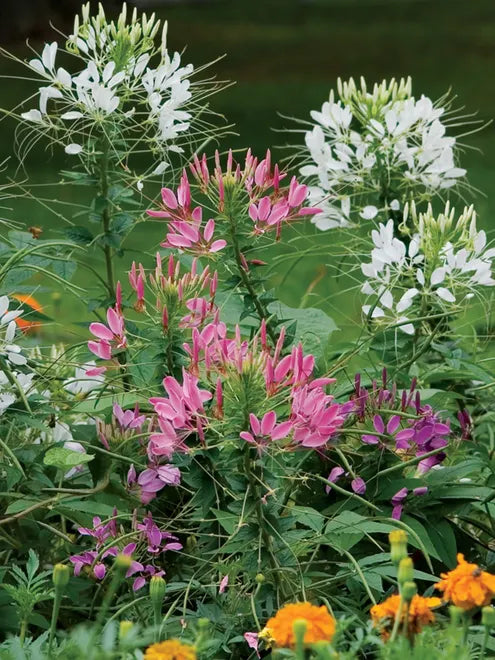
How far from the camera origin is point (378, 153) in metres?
2.53

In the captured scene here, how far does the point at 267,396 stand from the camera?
1613 millimetres

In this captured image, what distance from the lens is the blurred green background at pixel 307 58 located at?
8.94 metres

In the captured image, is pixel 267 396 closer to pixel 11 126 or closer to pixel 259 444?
pixel 259 444

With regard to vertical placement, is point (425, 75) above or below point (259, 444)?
above

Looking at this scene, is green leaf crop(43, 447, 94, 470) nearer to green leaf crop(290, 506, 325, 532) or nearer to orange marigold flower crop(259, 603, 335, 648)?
green leaf crop(290, 506, 325, 532)

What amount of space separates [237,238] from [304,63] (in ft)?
40.6

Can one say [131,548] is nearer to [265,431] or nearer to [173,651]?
[265,431]

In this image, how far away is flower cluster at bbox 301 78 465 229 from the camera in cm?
253

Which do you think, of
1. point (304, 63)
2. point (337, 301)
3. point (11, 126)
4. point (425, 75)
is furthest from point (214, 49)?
point (337, 301)

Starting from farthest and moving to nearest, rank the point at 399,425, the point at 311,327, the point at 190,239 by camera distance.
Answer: the point at 311,327 → the point at 399,425 → the point at 190,239

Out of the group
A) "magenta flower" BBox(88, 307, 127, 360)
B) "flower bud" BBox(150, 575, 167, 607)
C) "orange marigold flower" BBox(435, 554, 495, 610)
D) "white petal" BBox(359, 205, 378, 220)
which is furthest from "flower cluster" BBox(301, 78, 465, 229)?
"orange marigold flower" BBox(435, 554, 495, 610)

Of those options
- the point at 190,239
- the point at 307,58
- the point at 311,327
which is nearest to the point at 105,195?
the point at 190,239

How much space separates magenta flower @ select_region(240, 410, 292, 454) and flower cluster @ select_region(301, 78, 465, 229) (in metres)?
0.96

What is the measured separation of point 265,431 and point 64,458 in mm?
419
